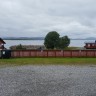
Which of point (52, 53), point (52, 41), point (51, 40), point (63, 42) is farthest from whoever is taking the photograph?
point (63, 42)

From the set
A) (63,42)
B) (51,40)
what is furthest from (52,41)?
(63,42)

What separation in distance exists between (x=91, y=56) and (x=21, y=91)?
4458cm

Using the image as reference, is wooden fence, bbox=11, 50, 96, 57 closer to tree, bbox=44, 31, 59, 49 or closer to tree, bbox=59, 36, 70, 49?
tree, bbox=44, 31, 59, 49

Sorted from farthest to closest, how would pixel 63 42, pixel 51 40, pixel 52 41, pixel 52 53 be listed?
pixel 63 42
pixel 52 41
pixel 51 40
pixel 52 53

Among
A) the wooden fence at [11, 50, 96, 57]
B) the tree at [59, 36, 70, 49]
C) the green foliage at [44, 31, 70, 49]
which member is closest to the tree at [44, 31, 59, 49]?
the green foliage at [44, 31, 70, 49]

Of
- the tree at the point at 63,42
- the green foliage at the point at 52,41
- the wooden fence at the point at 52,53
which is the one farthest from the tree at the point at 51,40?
the wooden fence at the point at 52,53

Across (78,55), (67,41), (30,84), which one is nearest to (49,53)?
(78,55)

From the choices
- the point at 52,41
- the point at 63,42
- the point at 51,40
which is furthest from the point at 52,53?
the point at 63,42

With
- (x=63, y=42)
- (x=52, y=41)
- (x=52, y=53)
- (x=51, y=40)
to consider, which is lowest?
(x=52, y=53)

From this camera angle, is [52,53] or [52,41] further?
[52,41]

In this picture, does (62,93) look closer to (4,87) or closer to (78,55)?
(4,87)

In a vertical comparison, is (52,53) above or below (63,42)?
below

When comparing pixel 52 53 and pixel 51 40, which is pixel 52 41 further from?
pixel 52 53

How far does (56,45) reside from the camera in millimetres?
106750
